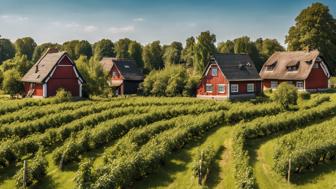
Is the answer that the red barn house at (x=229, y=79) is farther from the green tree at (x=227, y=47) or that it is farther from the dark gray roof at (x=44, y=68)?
the green tree at (x=227, y=47)

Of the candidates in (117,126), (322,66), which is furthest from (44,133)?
(322,66)

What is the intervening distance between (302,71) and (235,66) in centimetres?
1025

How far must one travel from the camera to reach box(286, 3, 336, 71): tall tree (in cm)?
6631

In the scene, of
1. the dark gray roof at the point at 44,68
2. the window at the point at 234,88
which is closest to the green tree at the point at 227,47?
the window at the point at 234,88

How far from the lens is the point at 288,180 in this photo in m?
23.6

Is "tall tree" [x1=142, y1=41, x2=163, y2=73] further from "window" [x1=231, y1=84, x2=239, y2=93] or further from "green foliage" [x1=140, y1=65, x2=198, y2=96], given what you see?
"window" [x1=231, y1=84, x2=239, y2=93]

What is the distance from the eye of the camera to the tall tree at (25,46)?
112875mm

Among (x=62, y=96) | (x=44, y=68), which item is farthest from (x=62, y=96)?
(x=44, y=68)

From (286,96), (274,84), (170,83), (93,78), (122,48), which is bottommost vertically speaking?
(286,96)

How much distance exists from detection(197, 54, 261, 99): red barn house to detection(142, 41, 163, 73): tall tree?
42819 millimetres

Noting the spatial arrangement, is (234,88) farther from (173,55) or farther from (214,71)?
(173,55)

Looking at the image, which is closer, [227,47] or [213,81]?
[213,81]

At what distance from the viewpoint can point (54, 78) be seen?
51.2 metres

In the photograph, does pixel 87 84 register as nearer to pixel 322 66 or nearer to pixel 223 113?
pixel 223 113
